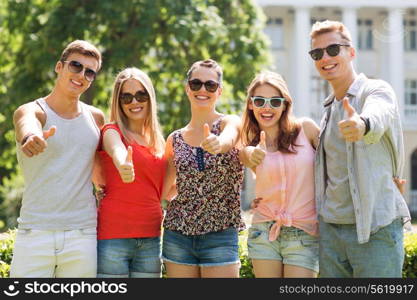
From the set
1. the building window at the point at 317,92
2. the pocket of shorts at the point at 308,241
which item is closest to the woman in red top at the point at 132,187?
the pocket of shorts at the point at 308,241

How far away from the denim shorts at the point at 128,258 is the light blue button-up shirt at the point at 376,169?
4.27ft

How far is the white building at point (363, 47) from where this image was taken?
31.1 metres

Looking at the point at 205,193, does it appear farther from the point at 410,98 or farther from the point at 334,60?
the point at 410,98

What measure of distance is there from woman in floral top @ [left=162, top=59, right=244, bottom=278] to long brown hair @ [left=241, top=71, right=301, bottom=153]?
14 centimetres

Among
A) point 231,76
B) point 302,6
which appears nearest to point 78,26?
point 231,76

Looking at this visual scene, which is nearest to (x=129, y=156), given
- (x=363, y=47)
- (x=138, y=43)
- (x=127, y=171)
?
(x=127, y=171)

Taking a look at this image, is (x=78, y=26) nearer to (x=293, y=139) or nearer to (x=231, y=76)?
(x=231, y=76)

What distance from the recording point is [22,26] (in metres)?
15.4

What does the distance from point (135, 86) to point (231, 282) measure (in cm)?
140

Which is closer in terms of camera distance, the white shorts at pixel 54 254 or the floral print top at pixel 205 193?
the white shorts at pixel 54 254

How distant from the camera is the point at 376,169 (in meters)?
4.03

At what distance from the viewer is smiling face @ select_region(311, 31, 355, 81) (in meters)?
4.29

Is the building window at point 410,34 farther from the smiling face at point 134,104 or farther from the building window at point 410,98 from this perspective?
the smiling face at point 134,104

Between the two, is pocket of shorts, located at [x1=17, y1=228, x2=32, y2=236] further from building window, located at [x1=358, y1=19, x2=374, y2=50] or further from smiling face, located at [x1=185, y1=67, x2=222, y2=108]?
building window, located at [x1=358, y1=19, x2=374, y2=50]
